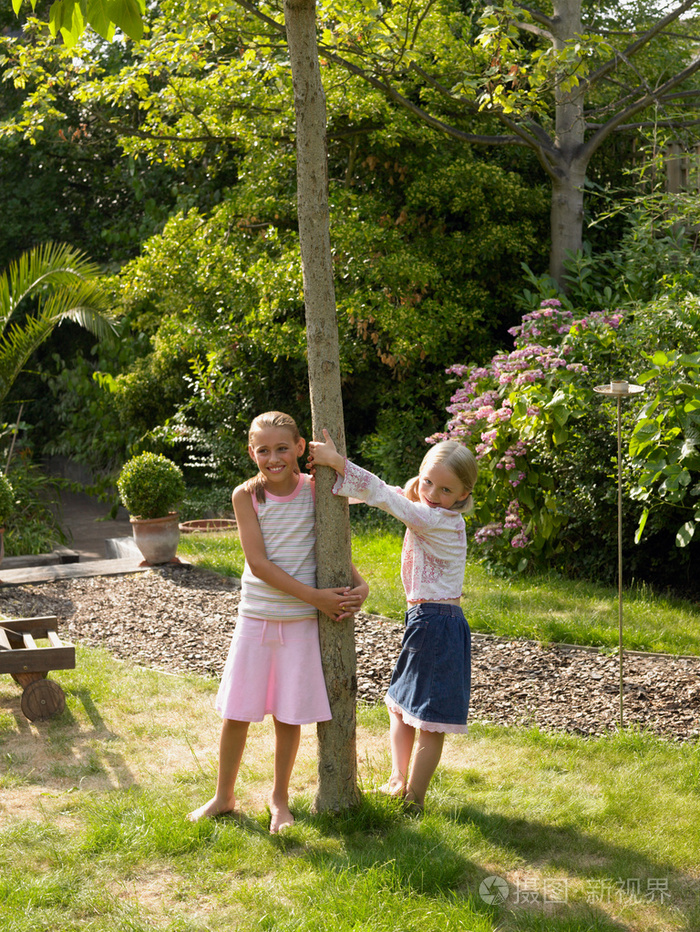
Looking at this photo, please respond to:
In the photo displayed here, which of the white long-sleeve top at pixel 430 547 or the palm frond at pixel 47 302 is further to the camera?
the palm frond at pixel 47 302

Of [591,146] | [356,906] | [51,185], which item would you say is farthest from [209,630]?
[51,185]

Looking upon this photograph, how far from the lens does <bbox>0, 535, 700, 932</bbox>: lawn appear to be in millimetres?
2695

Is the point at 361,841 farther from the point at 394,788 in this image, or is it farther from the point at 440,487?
the point at 440,487

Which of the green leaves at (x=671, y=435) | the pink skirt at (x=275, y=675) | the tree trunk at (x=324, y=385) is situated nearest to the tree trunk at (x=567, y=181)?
the green leaves at (x=671, y=435)

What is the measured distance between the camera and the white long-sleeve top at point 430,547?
323cm

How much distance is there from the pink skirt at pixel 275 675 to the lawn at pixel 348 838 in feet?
1.31

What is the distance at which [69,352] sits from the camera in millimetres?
15352

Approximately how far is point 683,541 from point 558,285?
460 cm

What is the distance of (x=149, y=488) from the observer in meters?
8.16

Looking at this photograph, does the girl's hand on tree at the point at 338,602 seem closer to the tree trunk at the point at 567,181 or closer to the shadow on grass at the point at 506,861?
the shadow on grass at the point at 506,861

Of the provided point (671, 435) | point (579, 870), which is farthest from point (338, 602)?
point (671, 435)

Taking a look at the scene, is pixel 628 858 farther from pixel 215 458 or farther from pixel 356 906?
pixel 215 458

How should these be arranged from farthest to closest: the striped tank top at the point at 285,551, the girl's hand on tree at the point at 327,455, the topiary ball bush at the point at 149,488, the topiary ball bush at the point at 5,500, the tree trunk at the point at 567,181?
the tree trunk at the point at 567,181 → the topiary ball bush at the point at 149,488 → the topiary ball bush at the point at 5,500 → the striped tank top at the point at 285,551 → the girl's hand on tree at the point at 327,455

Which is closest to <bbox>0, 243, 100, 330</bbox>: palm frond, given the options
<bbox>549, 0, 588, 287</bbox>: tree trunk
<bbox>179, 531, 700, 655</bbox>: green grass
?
<bbox>179, 531, 700, 655</bbox>: green grass
